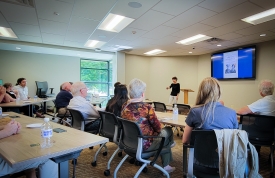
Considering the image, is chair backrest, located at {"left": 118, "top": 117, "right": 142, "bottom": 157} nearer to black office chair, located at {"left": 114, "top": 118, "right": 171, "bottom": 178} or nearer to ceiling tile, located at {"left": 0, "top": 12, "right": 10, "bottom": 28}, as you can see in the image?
black office chair, located at {"left": 114, "top": 118, "right": 171, "bottom": 178}

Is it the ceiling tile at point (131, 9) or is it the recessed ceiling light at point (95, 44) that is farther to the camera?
the recessed ceiling light at point (95, 44)

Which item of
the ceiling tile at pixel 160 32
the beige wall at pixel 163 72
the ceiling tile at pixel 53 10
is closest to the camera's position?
the ceiling tile at pixel 53 10

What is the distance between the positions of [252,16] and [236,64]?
316 centimetres

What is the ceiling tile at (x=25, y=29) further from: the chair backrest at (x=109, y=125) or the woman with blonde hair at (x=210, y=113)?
the woman with blonde hair at (x=210, y=113)

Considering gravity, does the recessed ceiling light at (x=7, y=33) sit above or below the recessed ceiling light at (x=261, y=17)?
above

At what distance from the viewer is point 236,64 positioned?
669cm

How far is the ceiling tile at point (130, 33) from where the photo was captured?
4871mm

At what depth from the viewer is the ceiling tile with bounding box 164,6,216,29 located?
11.7 feet

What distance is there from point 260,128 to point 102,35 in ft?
15.6

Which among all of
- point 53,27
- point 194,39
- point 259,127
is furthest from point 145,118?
point 194,39

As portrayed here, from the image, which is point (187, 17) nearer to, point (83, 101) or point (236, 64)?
point (83, 101)

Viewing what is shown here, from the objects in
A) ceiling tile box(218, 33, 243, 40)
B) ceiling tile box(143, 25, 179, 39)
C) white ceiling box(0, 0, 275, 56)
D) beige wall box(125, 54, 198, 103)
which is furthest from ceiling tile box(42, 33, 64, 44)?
ceiling tile box(218, 33, 243, 40)

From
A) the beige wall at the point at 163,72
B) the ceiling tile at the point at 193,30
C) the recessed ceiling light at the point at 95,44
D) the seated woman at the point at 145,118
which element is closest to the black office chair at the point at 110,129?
the seated woman at the point at 145,118

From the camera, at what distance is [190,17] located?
12.7 feet
